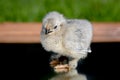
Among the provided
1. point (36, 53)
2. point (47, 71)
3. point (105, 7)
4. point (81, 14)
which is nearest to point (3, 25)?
point (36, 53)

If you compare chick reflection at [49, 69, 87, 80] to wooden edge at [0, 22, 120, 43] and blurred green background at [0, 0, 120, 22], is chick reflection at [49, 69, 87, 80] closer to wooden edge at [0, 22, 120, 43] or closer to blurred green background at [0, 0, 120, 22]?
wooden edge at [0, 22, 120, 43]

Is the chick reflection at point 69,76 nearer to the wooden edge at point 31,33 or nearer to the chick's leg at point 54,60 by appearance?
the chick's leg at point 54,60

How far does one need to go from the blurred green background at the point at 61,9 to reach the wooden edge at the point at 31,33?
0.62 metres

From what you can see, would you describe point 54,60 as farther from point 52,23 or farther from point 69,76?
point 52,23

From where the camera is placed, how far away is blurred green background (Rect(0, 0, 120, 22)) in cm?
377

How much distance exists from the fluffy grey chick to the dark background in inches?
5.0

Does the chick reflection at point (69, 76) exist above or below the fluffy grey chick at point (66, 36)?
below

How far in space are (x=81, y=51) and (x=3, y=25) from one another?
0.70m

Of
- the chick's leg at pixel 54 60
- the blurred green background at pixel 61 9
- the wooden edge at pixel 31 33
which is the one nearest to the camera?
the chick's leg at pixel 54 60

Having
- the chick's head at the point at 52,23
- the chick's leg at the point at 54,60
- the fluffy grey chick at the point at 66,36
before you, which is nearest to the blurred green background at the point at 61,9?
the chick's leg at the point at 54,60

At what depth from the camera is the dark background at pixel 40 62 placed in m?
2.65

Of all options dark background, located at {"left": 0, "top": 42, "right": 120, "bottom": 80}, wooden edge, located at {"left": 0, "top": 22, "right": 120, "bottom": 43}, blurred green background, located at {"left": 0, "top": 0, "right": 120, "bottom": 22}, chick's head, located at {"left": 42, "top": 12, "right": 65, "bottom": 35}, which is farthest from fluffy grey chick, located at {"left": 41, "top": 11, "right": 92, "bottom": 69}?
blurred green background, located at {"left": 0, "top": 0, "right": 120, "bottom": 22}

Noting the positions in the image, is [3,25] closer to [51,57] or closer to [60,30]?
[51,57]

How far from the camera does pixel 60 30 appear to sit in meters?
2.54
